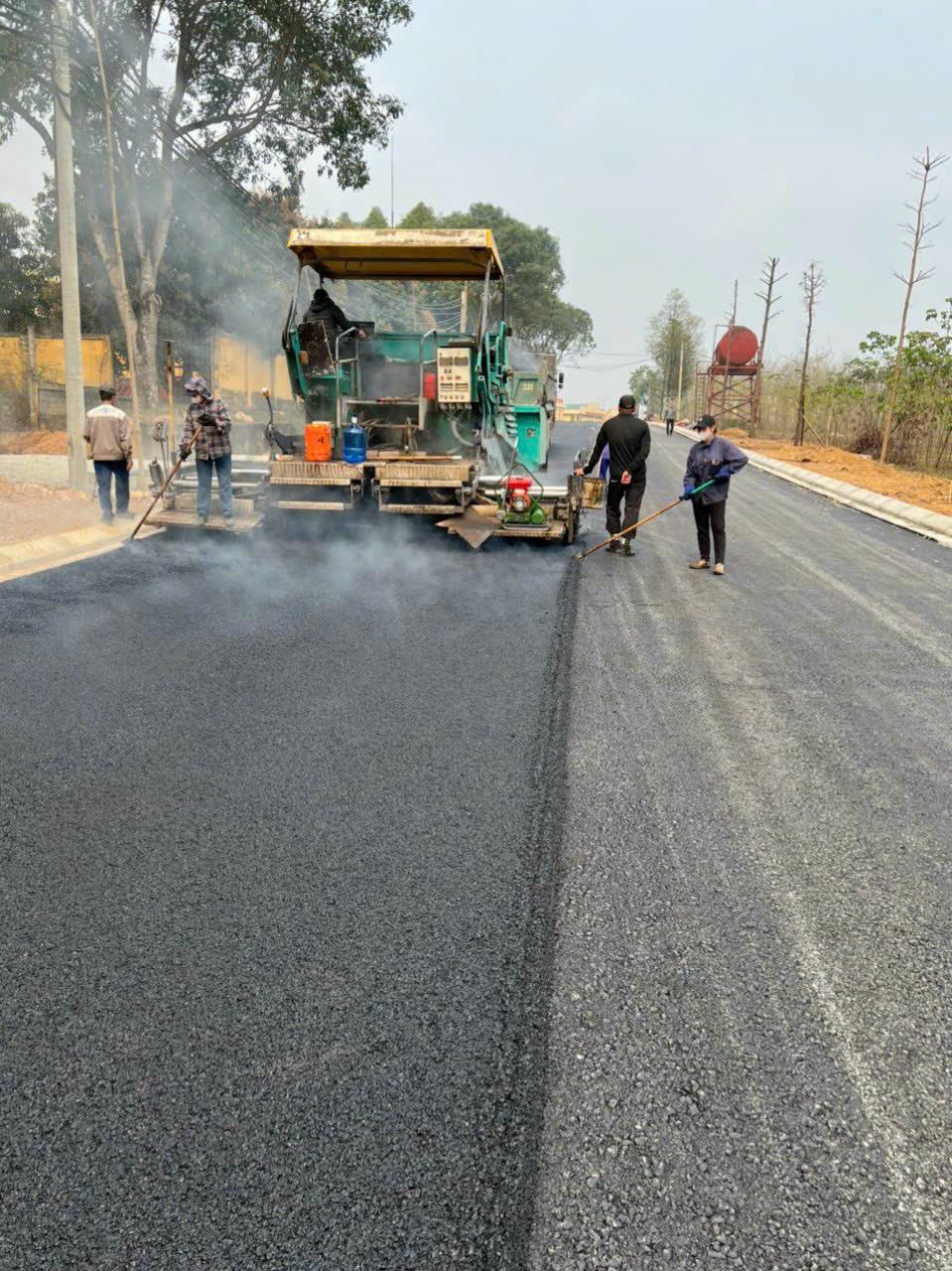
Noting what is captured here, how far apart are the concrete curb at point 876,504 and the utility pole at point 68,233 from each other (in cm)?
1141

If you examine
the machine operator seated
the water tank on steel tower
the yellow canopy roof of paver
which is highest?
the water tank on steel tower

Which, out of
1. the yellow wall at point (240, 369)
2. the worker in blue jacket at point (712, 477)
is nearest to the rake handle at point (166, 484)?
the worker in blue jacket at point (712, 477)

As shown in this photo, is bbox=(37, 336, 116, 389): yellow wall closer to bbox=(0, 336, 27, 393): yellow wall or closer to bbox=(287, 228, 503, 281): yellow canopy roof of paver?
bbox=(0, 336, 27, 393): yellow wall

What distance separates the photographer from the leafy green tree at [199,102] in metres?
17.1

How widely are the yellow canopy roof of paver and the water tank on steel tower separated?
1464 inches

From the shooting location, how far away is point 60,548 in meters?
9.55

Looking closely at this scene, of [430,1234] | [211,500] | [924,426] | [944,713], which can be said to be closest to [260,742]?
[430,1234]

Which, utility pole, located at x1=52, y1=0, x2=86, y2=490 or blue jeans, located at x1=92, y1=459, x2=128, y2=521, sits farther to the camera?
utility pole, located at x1=52, y1=0, x2=86, y2=490

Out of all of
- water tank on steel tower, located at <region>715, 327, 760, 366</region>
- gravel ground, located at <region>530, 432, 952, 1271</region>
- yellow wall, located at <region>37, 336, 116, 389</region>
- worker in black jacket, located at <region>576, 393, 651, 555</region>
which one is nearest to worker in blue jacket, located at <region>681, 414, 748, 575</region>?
worker in black jacket, located at <region>576, 393, 651, 555</region>

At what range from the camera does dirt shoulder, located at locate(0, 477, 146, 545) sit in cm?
1005

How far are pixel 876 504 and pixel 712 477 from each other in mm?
8946

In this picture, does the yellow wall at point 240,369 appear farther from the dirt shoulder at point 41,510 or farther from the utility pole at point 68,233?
the dirt shoulder at point 41,510

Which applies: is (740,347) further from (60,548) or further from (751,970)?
(751,970)

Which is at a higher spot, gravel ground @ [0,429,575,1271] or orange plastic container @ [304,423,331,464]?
orange plastic container @ [304,423,331,464]
